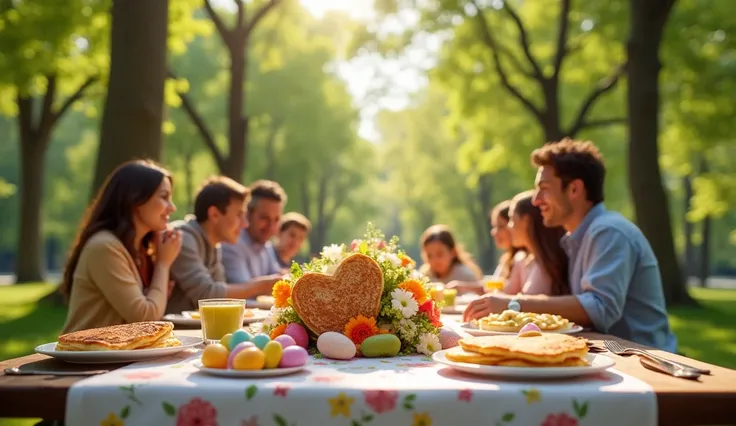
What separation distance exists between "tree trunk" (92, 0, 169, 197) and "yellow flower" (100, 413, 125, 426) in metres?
5.98

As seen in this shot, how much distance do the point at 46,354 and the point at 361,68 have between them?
104 ft

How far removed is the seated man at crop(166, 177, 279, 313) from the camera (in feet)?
16.7

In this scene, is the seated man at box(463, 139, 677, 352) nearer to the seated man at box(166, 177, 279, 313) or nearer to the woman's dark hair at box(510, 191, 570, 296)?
the woman's dark hair at box(510, 191, 570, 296)

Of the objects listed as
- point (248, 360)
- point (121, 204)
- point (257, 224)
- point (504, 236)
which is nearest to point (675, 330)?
point (504, 236)

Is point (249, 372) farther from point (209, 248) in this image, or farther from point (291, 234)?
point (291, 234)

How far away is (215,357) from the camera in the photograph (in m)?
2.24

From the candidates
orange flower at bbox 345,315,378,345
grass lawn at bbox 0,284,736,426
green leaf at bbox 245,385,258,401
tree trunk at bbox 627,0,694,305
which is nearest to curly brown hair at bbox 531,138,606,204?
orange flower at bbox 345,315,378,345

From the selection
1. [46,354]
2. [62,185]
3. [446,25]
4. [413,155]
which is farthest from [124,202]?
[62,185]

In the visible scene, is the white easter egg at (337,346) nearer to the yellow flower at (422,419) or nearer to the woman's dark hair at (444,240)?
the yellow flower at (422,419)

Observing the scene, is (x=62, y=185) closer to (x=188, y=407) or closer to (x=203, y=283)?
(x=203, y=283)

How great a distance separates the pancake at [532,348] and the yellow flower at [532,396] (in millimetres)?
166

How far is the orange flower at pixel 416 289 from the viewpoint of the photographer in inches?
110

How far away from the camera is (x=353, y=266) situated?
274 cm

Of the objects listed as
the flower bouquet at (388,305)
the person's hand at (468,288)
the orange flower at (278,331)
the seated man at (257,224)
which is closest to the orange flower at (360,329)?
the flower bouquet at (388,305)
